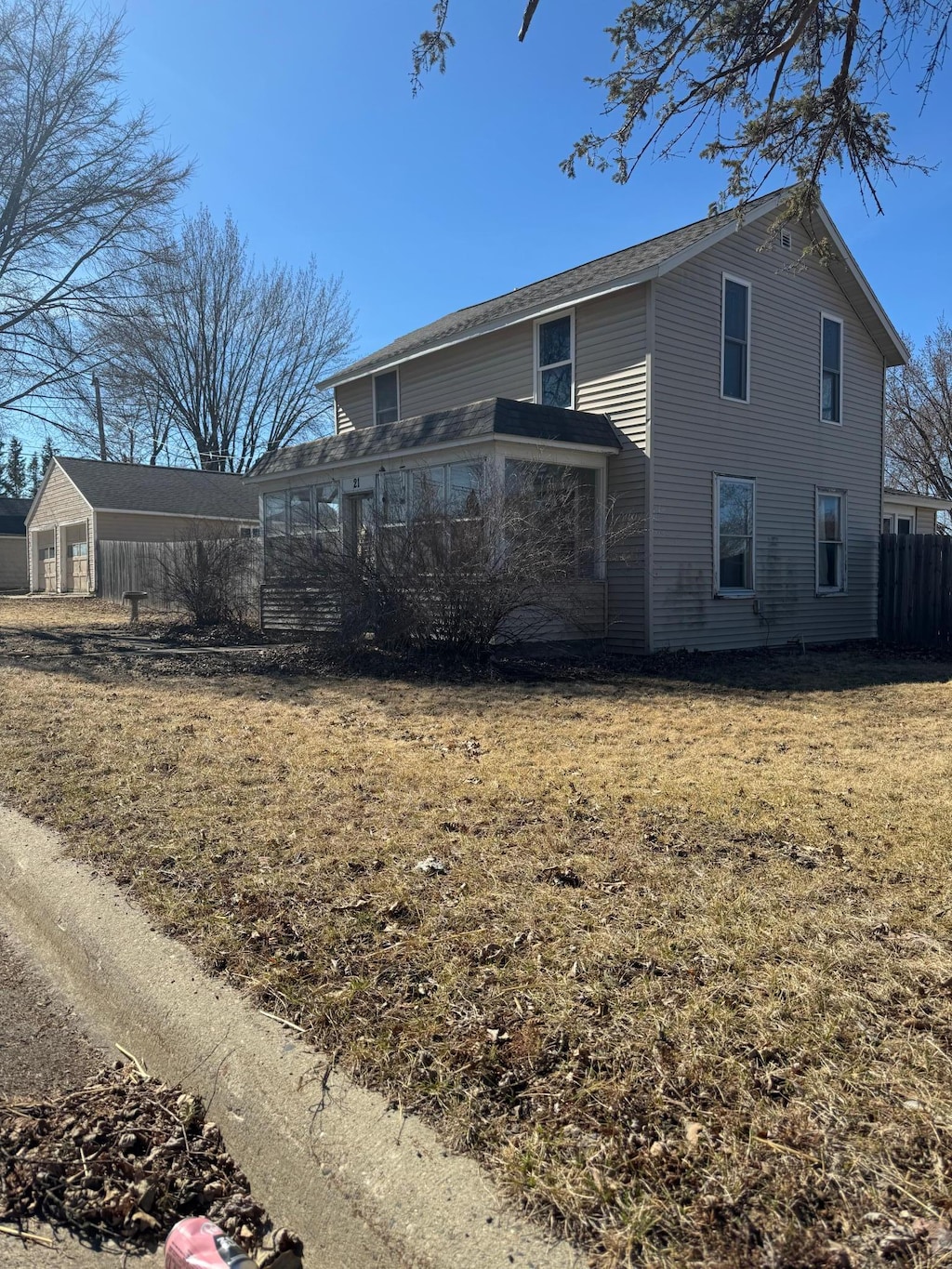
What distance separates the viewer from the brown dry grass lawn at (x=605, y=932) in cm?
193

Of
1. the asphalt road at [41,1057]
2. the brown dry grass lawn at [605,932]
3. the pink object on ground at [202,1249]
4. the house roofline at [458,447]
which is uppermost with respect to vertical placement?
the house roofline at [458,447]

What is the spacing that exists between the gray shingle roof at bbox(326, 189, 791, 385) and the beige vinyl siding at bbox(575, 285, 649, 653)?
Answer: 439 millimetres

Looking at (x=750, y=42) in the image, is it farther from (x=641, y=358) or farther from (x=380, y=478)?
(x=380, y=478)

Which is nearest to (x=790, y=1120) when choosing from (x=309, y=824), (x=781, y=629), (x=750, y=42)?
(x=309, y=824)

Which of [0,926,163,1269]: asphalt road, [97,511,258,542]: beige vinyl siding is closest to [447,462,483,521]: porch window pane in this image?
[0,926,163,1269]: asphalt road

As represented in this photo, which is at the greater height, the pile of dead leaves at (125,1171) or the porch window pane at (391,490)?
the porch window pane at (391,490)

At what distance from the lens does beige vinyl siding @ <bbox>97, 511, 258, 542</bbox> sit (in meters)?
28.0

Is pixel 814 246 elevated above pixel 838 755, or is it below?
above

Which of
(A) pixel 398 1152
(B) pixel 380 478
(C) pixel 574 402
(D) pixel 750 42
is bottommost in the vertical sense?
(A) pixel 398 1152

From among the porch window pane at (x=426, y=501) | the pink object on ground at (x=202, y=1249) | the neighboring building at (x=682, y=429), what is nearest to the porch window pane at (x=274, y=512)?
the neighboring building at (x=682, y=429)

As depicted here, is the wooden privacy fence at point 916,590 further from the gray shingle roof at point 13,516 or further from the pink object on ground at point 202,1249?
the gray shingle roof at point 13,516

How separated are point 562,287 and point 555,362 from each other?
1.28 metres

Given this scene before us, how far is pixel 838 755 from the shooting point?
6.10 meters

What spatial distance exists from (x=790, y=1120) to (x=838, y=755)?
442 centimetres
